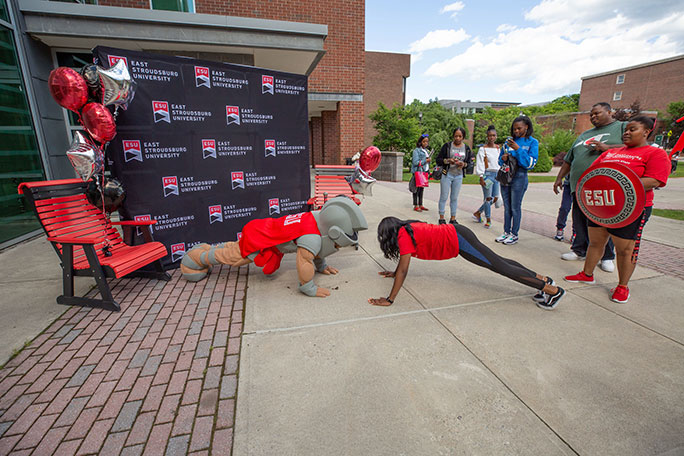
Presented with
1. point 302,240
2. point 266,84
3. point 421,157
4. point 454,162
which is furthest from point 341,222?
point 421,157

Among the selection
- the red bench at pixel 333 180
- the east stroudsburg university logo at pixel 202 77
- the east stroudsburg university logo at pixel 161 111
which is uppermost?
the east stroudsburg university logo at pixel 202 77

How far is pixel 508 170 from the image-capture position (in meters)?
5.06

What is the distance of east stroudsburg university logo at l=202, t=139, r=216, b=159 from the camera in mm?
4582

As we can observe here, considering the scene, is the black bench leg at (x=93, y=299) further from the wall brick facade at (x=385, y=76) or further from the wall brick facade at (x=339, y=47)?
the wall brick facade at (x=385, y=76)

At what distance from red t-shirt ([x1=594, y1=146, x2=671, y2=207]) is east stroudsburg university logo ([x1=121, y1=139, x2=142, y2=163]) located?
552 centimetres

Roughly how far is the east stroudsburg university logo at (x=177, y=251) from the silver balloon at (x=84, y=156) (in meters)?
1.42

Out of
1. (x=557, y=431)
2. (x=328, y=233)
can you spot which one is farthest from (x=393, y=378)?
(x=328, y=233)

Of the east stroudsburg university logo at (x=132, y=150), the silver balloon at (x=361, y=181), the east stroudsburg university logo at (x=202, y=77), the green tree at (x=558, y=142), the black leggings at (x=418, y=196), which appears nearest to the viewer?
the east stroudsburg university logo at (x=132, y=150)

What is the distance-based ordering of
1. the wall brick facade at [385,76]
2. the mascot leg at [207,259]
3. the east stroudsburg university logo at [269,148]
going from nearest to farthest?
the mascot leg at [207,259]
the east stroudsburg university logo at [269,148]
the wall brick facade at [385,76]

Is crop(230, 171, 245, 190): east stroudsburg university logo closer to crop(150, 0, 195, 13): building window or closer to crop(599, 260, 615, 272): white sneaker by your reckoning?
crop(599, 260, 615, 272): white sneaker

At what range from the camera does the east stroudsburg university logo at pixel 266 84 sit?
4.95 m

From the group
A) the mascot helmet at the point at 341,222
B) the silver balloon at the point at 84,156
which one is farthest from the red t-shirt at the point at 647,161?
the silver balloon at the point at 84,156

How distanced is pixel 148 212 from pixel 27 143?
4186mm

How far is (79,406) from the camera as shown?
2.04 meters
